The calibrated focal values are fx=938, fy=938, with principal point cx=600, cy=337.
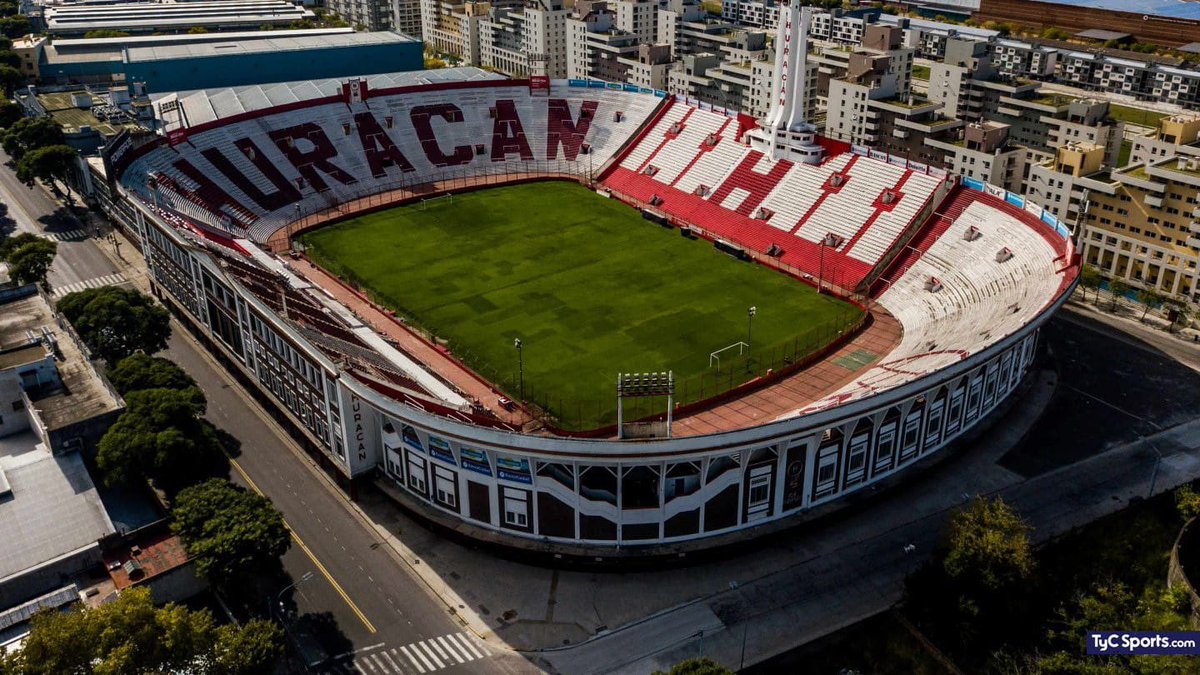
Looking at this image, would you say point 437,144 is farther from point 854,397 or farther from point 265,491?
point 854,397

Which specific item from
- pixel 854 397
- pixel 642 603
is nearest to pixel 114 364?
pixel 642 603

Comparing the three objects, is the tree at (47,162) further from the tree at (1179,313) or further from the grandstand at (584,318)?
the tree at (1179,313)

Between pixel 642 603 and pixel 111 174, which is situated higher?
pixel 111 174

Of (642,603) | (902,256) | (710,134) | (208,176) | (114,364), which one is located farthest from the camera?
(710,134)

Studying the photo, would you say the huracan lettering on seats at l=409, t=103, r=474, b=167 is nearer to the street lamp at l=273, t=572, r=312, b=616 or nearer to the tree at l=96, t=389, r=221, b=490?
the tree at l=96, t=389, r=221, b=490

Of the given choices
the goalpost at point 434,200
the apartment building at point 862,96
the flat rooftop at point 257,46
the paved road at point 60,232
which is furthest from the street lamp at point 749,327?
the flat rooftop at point 257,46

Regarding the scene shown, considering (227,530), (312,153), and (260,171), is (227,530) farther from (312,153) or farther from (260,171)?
(312,153)
